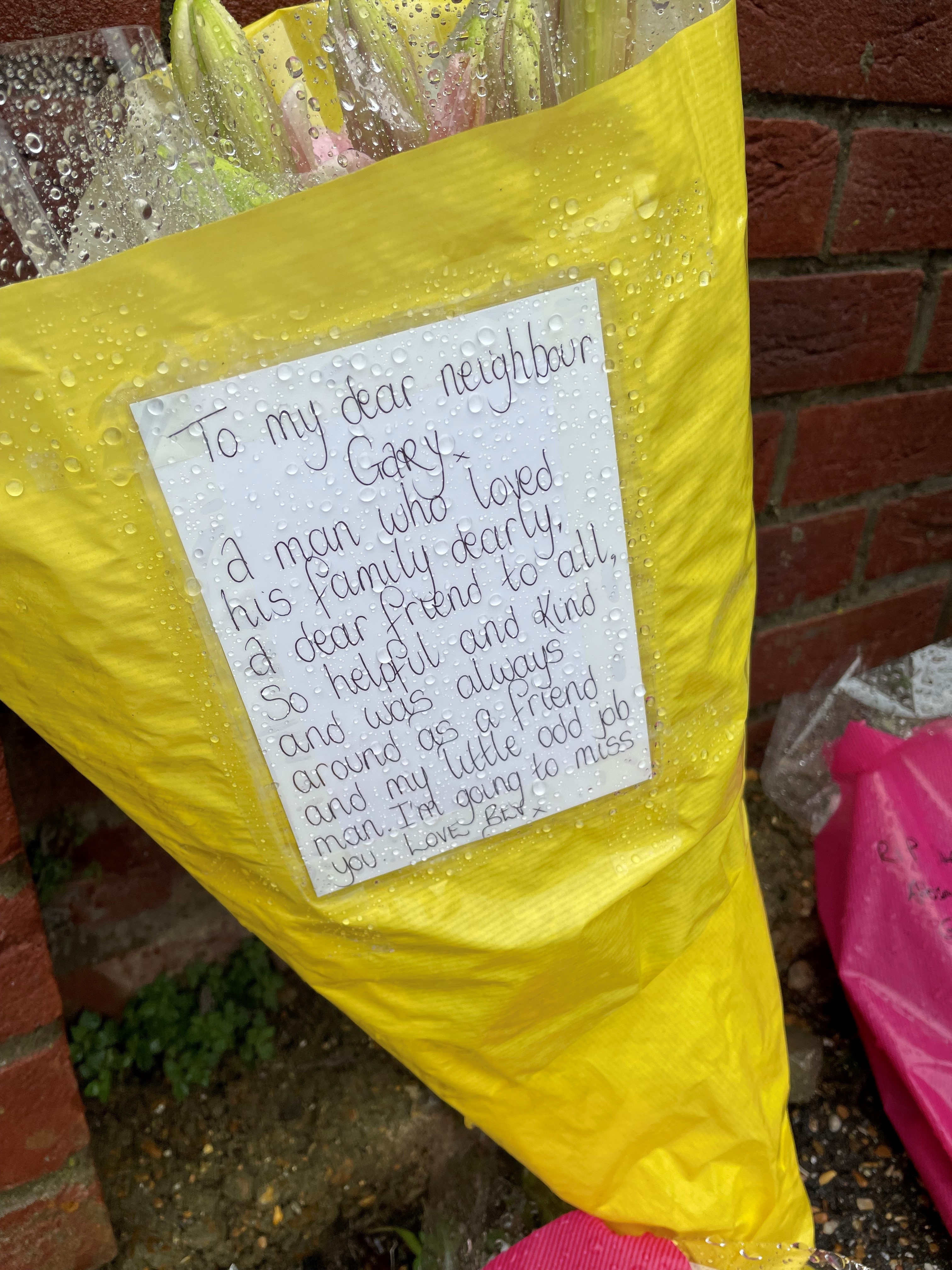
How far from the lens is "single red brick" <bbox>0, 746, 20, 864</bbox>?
20.8 inches

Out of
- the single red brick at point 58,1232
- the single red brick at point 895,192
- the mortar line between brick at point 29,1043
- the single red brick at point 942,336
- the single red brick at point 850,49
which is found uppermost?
the single red brick at point 850,49

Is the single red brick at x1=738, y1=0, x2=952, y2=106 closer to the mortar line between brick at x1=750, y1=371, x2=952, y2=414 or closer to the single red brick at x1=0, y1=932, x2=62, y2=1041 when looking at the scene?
the mortar line between brick at x1=750, y1=371, x2=952, y2=414

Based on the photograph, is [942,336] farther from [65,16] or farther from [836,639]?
[65,16]

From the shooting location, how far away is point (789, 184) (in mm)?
797

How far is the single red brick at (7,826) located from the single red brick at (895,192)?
0.88 metres

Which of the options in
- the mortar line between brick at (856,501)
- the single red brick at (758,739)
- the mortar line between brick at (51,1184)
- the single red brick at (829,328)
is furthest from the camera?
the single red brick at (758,739)

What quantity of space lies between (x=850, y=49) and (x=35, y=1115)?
1105 mm

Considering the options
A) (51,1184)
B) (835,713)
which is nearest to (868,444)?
(835,713)

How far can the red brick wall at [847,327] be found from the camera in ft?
2.52

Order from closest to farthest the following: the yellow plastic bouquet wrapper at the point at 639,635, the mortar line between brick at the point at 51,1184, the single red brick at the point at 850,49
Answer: the yellow plastic bouquet wrapper at the point at 639,635
the mortar line between brick at the point at 51,1184
the single red brick at the point at 850,49

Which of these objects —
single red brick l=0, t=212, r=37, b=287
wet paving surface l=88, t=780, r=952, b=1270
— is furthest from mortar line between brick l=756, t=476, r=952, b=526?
single red brick l=0, t=212, r=37, b=287

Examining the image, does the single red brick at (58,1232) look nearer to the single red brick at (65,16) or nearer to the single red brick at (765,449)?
the single red brick at (65,16)

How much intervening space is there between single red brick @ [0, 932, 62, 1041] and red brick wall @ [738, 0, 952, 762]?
802mm

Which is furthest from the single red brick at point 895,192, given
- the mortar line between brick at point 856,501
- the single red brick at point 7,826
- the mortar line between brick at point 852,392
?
the single red brick at point 7,826
